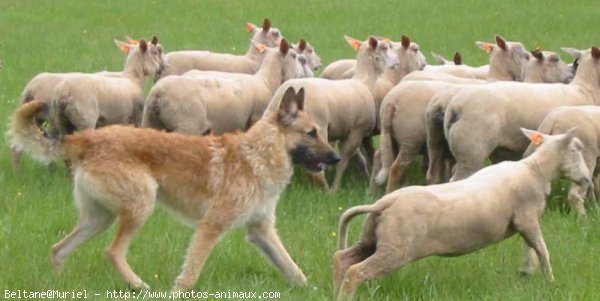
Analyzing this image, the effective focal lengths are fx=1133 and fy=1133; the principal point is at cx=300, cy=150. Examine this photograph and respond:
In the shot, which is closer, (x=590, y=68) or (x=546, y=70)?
(x=590, y=68)

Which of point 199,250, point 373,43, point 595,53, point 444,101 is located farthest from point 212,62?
point 199,250

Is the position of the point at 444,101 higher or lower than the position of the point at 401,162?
higher

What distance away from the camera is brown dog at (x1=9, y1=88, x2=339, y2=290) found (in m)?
7.82

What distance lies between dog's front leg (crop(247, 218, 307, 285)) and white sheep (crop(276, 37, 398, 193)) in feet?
11.8

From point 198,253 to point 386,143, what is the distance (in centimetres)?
449

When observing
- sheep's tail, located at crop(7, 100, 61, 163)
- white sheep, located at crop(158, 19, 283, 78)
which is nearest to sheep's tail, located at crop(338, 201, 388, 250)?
sheep's tail, located at crop(7, 100, 61, 163)

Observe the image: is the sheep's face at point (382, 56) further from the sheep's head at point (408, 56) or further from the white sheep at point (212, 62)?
the white sheep at point (212, 62)

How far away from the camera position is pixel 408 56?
46.9 feet

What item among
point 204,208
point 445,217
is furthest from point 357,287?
point 204,208

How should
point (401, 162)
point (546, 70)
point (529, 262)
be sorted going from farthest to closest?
point (546, 70)
point (401, 162)
point (529, 262)

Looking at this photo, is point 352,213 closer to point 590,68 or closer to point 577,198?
point 577,198

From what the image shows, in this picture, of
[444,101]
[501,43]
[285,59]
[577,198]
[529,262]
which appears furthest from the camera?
[285,59]

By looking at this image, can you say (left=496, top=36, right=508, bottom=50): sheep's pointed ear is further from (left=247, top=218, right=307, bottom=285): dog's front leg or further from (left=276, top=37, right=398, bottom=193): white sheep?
(left=247, top=218, right=307, bottom=285): dog's front leg

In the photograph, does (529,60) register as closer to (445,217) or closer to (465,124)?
(465,124)
